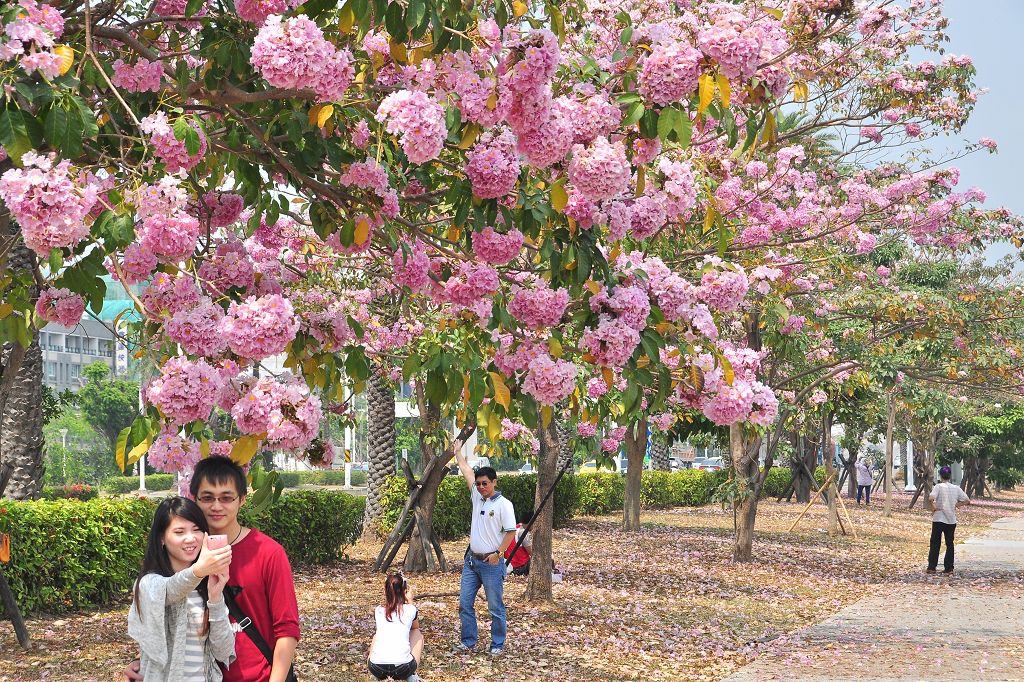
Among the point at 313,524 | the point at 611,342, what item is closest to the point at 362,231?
the point at 611,342

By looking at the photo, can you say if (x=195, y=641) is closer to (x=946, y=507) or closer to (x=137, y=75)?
(x=137, y=75)

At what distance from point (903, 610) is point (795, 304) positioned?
16.7 feet

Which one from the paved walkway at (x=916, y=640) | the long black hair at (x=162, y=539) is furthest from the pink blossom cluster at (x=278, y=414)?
the paved walkway at (x=916, y=640)

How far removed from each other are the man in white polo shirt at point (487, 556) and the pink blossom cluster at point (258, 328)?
510 cm

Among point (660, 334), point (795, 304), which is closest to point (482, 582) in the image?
point (660, 334)

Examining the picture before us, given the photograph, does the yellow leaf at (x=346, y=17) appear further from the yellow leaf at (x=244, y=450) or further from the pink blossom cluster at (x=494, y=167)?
the yellow leaf at (x=244, y=450)

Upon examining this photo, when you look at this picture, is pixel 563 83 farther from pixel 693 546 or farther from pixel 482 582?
pixel 693 546

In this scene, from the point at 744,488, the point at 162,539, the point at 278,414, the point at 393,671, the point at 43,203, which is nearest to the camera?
the point at 43,203

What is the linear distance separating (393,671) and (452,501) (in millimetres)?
11490

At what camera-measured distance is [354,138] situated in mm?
4820

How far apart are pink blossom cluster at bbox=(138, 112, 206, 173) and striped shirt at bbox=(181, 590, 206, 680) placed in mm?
1502

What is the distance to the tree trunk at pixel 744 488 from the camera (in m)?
16.7

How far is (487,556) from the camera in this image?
8.80 metres

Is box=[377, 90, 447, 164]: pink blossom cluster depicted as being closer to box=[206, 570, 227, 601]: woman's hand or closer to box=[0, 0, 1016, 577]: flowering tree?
box=[0, 0, 1016, 577]: flowering tree
